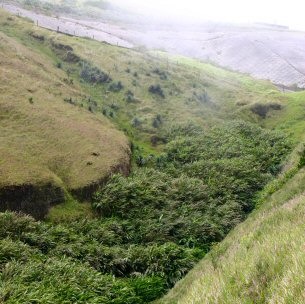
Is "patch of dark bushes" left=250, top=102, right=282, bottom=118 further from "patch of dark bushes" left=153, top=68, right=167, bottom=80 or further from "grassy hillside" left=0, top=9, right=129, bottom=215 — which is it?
"grassy hillside" left=0, top=9, right=129, bottom=215

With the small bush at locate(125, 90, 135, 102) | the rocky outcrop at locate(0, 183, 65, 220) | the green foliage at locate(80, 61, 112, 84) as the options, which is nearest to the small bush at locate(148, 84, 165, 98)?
the small bush at locate(125, 90, 135, 102)

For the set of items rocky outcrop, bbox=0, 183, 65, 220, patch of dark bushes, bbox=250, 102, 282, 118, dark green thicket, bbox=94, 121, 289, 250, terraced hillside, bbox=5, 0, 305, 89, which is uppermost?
rocky outcrop, bbox=0, 183, 65, 220

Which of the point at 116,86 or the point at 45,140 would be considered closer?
the point at 45,140

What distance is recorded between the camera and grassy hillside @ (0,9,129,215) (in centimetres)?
3184

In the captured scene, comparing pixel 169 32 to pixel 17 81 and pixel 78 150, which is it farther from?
pixel 78 150

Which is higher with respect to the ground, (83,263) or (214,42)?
(83,263)

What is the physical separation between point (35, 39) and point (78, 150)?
120 ft

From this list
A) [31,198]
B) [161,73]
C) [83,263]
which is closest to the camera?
[83,263]

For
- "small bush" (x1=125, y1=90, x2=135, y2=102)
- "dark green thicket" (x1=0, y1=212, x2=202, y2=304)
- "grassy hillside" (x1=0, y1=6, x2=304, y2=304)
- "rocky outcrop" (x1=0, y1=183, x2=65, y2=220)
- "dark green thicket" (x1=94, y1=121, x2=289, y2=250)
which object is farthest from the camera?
"small bush" (x1=125, y1=90, x2=135, y2=102)

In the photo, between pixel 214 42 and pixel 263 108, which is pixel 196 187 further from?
pixel 214 42

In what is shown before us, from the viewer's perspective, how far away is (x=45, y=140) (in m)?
38.8

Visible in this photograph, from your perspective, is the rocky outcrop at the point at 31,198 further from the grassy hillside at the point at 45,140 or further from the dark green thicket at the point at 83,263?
the dark green thicket at the point at 83,263

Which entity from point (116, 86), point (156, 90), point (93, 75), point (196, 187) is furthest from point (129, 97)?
point (196, 187)

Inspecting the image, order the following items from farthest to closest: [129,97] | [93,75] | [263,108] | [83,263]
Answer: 1. [263,108]
2. [93,75]
3. [129,97]
4. [83,263]
